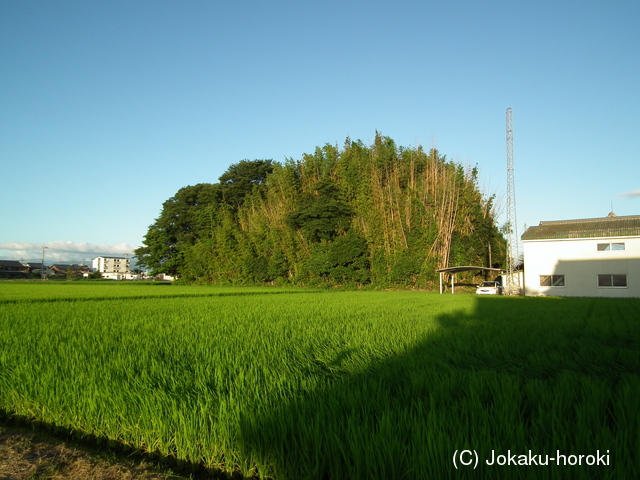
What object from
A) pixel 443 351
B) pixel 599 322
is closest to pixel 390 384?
pixel 443 351

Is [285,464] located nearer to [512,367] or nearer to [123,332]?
[512,367]

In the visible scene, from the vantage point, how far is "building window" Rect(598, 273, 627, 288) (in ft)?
65.6

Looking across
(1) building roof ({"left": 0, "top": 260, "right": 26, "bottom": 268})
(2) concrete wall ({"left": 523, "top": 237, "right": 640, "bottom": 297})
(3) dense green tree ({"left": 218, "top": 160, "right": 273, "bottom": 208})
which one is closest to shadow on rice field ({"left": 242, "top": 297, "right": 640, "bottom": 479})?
(2) concrete wall ({"left": 523, "top": 237, "right": 640, "bottom": 297})

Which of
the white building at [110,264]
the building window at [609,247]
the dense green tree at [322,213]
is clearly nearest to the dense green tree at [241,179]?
the dense green tree at [322,213]

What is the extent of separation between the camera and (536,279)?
22031 mm

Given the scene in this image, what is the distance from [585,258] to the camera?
20.9m

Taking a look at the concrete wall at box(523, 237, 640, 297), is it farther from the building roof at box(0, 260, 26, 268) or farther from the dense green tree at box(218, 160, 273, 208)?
the building roof at box(0, 260, 26, 268)

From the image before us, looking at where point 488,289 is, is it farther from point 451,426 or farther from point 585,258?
point 451,426

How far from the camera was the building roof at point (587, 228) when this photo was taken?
20328 mm

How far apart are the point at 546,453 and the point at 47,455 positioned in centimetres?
255

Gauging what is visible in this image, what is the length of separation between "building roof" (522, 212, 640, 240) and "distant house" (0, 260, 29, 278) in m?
80.8

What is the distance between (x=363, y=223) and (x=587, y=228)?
1285cm

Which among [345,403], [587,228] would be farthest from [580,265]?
[345,403]

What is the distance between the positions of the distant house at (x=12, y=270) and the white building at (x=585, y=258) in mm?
80618
